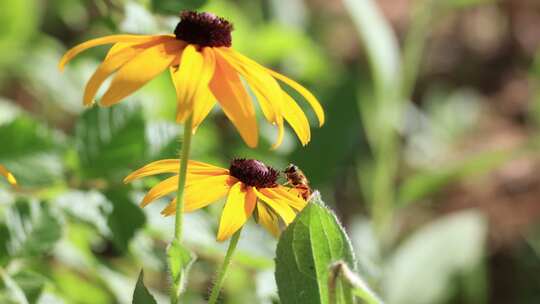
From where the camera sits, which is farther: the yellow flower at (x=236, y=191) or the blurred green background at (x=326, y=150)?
the blurred green background at (x=326, y=150)

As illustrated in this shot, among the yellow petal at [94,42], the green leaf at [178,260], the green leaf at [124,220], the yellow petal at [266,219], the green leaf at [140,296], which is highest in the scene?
the green leaf at [124,220]

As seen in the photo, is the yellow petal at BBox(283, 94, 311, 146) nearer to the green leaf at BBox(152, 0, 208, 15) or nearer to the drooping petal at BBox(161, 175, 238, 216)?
the drooping petal at BBox(161, 175, 238, 216)

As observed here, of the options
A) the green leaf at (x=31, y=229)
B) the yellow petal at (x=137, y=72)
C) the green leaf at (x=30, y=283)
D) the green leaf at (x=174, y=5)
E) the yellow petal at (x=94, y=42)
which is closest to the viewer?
the yellow petal at (x=137, y=72)

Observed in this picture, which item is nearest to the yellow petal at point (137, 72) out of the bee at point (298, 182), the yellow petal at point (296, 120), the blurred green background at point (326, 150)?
the yellow petal at point (296, 120)

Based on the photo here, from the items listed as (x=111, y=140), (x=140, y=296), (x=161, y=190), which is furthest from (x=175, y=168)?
(x=111, y=140)

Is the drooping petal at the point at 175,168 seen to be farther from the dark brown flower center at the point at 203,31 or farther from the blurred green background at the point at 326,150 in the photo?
the blurred green background at the point at 326,150

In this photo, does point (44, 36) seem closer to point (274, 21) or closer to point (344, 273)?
point (274, 21)

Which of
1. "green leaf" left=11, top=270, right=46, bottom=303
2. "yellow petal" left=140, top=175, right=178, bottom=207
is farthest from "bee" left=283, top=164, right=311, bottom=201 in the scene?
"green leaf" left=11, top=270, right=46, bottom=303

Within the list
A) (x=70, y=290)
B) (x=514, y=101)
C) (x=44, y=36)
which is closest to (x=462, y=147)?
(x=514, y=101)
